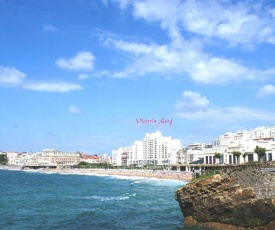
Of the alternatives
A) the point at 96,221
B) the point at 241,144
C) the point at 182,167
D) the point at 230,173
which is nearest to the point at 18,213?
the point at 96,221

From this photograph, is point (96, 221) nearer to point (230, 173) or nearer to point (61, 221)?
point (61, 221)

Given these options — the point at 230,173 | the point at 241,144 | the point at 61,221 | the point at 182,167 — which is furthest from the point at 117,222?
the point at 182,167

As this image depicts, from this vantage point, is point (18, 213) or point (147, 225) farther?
point (18, 213)

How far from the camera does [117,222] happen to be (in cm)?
3544

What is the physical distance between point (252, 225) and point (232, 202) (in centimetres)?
199

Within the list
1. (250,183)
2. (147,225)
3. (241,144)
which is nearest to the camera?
(250,183)

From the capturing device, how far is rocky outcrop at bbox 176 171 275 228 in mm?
26234

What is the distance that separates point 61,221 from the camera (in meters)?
36.2

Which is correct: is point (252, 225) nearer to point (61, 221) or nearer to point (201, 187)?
point (201, 187)

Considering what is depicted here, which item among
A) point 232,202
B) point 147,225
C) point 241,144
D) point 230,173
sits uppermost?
point 241,144

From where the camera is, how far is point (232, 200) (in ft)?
90.2

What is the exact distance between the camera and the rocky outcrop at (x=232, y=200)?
1033 inches

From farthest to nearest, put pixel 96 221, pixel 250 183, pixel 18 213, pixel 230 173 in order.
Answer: pixel 18 213 → pixel 96 221 → pixel 230 173 → pixel 250 183

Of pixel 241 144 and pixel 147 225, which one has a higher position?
pixel 241 144
